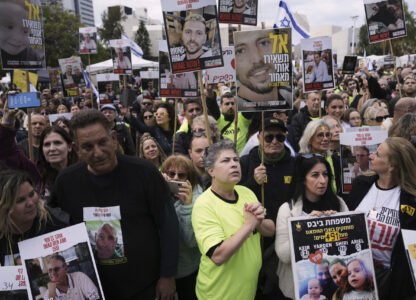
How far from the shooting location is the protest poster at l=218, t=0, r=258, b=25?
5.84 m

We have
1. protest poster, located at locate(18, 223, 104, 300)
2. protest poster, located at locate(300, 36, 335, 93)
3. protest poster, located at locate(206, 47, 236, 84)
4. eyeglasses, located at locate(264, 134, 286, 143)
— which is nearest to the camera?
protest poster, located at locate(18, 223, 104, 300)

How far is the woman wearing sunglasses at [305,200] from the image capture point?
269 cm

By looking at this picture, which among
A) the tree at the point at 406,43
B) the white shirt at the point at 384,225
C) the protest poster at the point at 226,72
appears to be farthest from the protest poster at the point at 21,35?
the tree at the point at 406,43

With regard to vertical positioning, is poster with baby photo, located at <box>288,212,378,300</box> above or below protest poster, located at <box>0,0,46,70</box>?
below

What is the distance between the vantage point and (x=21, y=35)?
158 inches

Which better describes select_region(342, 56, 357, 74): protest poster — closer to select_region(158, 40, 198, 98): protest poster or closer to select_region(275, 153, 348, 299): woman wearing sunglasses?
select_region(158, 40, 198, 98): protest poster

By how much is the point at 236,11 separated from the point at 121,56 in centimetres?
507

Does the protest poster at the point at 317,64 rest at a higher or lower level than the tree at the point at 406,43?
lower

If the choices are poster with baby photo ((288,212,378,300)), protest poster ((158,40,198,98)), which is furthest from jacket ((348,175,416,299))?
protest poster ((158,40,198,98))

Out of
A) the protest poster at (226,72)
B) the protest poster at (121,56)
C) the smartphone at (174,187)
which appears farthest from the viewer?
the protest poster at (121,56)

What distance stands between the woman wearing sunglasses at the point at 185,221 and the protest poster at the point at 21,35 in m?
2.05

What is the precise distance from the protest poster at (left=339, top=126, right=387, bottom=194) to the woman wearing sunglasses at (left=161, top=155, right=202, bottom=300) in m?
1.38

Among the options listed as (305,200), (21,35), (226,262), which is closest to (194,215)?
(226,262)

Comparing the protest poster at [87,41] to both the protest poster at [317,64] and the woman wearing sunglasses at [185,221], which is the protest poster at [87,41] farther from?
the woman wearing sunglasses at [185,221]
